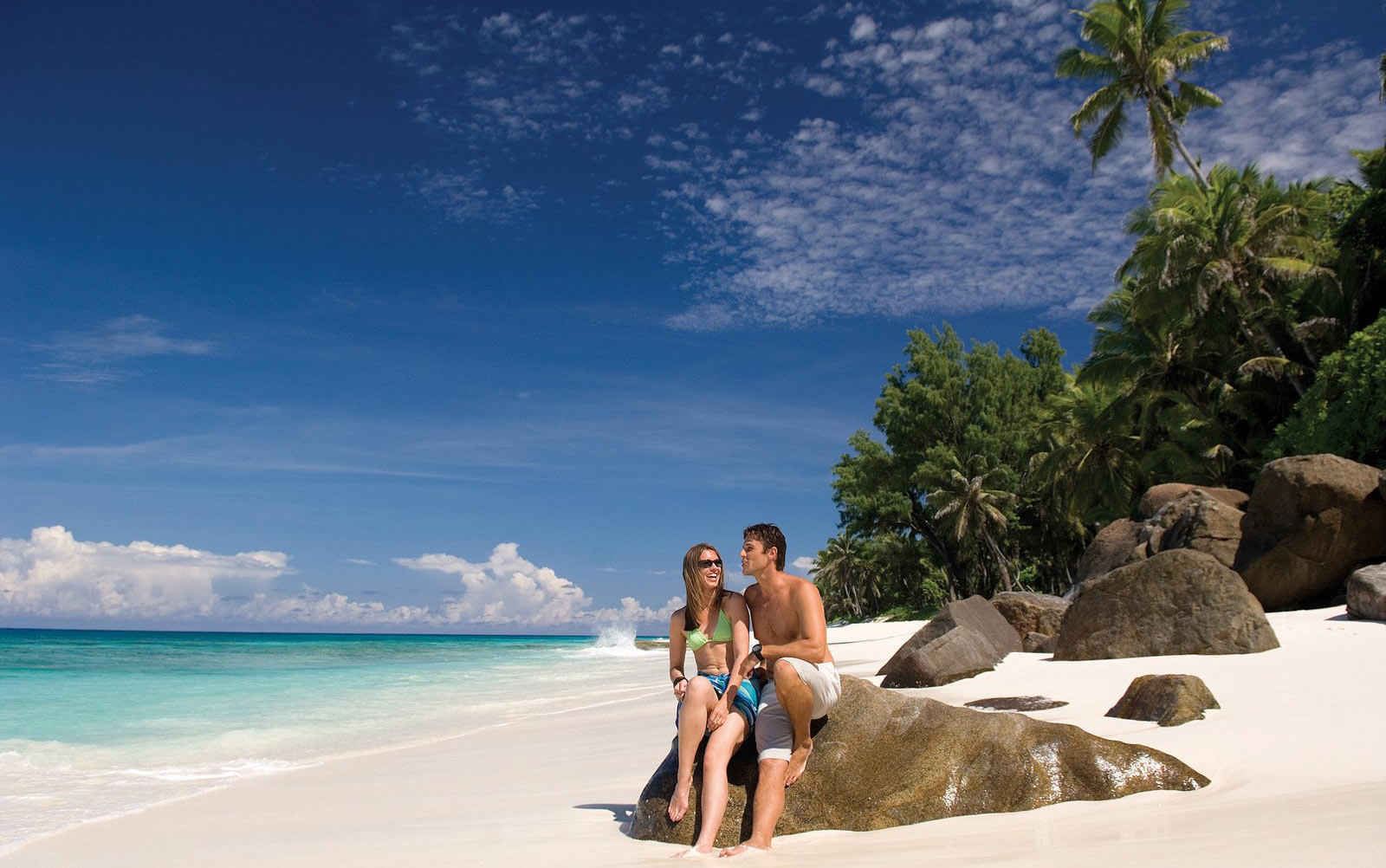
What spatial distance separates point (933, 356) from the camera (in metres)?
39.1

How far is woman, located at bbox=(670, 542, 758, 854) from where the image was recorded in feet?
13.2

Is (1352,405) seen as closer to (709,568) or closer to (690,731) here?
(709,568)

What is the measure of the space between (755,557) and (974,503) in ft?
114

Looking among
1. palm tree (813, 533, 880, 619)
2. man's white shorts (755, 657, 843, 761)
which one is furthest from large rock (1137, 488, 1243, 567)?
palm tree (813, 533, 880, 619)

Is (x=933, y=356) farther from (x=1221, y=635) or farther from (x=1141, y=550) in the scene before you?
(x=1221, y=635)

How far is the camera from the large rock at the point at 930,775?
397cm

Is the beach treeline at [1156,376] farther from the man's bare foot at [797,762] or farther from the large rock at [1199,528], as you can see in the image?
the man's bare foot at [797,762]

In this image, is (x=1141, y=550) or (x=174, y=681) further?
(x=174, y=681)

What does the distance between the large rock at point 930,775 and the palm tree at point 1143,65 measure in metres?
27.0

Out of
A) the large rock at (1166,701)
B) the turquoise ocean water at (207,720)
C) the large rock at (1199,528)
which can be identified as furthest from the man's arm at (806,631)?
the large rock at (1199,528)

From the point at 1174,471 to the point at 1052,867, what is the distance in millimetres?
27120

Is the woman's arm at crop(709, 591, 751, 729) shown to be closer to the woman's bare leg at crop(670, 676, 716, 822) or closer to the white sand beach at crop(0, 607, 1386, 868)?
the woman's bare leg at crop(670, 676, 716, 822)

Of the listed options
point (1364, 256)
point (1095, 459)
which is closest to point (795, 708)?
point (1364, 256)

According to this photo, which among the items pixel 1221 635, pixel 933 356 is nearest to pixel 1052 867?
pixel 1221 635
